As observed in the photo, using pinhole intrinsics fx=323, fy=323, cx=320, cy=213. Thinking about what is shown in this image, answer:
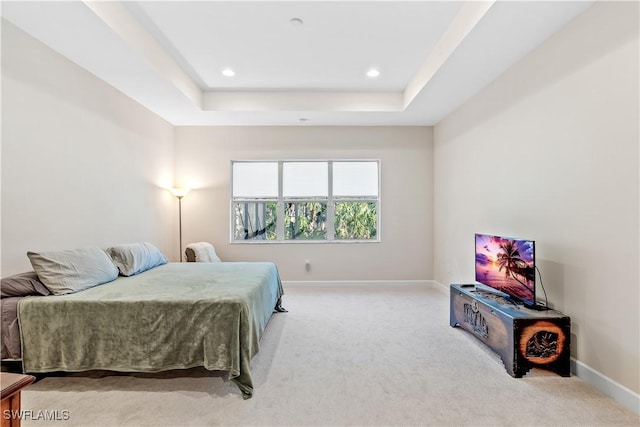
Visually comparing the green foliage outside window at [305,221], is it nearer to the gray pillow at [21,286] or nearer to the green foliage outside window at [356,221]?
the green foliage outside window at [356,221]

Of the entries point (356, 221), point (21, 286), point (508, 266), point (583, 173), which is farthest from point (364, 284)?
point (21, 286)

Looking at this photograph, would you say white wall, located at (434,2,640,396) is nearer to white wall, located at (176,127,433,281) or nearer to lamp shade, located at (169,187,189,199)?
white wall, located at (176,127,433,281)

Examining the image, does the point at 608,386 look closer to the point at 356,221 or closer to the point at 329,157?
the point at 356,221

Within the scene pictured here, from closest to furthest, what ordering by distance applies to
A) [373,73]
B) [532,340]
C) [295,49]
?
[532,340], [295,49], [373,73]

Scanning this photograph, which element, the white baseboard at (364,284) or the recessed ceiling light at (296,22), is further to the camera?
the white baseboard at (364,284)

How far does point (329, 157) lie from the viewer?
206 inches

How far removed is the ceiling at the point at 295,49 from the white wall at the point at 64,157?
20cm

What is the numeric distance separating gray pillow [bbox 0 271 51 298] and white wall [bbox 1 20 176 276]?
0.20 m

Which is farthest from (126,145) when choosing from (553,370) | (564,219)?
(553,370)

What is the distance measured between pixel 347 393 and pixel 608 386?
1.68 meters

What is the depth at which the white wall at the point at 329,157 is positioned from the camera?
5.20 metres

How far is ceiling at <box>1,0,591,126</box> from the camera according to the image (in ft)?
8.00

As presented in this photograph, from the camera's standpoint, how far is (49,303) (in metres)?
2.21

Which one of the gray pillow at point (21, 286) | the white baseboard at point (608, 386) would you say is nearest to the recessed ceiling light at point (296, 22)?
the gray pillow at point (21, 286)
